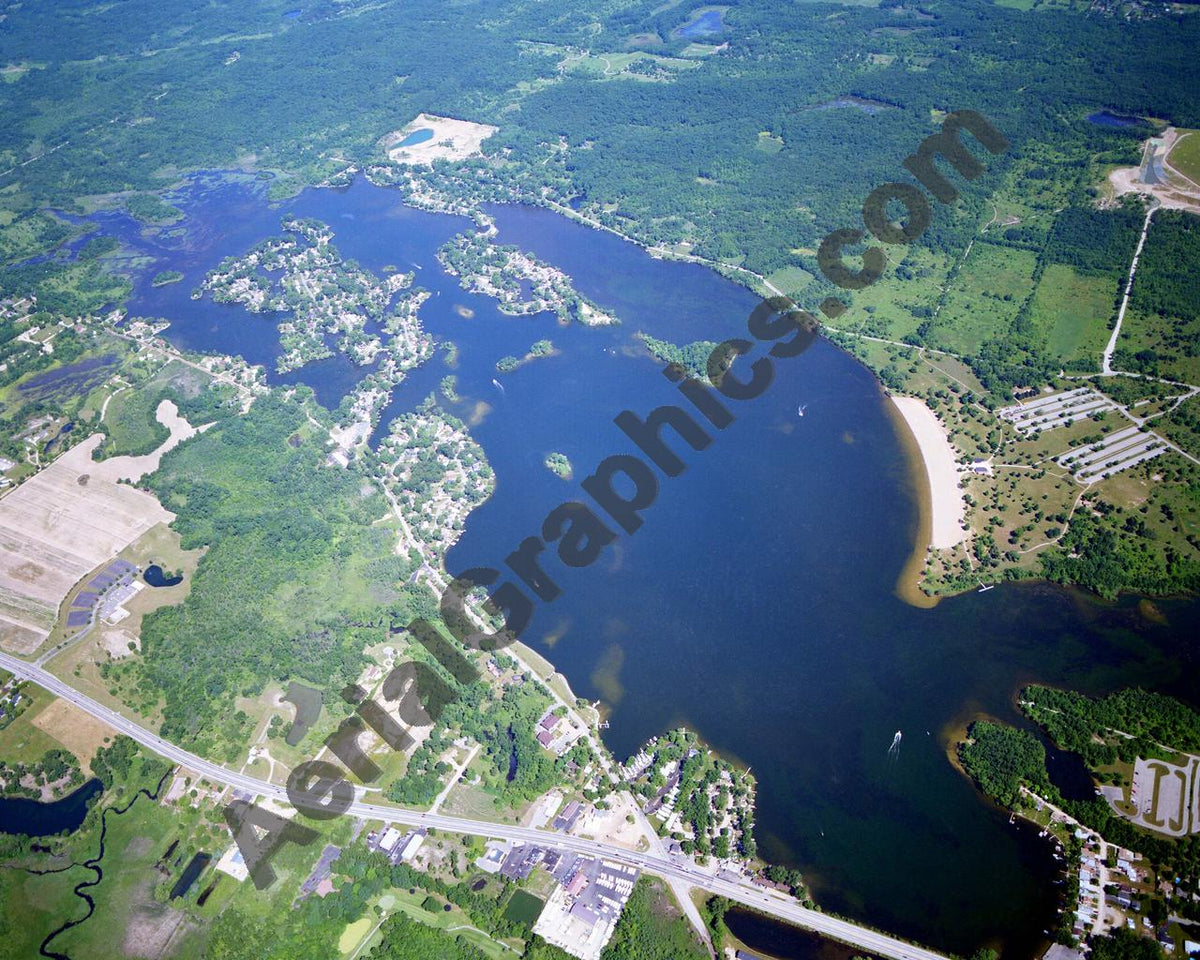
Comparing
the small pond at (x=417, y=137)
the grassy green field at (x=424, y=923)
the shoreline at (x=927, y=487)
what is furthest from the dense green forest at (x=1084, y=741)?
the small pond at (x=417, y=137)

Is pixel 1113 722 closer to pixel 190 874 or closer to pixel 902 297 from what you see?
pixel 902 297

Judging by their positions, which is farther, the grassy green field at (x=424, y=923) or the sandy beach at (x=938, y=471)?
the sandy beach at (x=938, y=471)

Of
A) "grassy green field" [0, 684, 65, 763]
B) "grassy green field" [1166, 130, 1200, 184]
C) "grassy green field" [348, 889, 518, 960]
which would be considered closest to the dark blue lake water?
"grassy green field" [348, 889, 518, 960]

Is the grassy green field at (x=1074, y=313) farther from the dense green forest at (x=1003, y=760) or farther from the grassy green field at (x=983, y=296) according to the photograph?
the dense green forest at (x=1003, y=760)

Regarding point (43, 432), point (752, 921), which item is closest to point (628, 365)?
point (752, 921)

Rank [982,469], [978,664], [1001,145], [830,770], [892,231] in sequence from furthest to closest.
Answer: [1001,145], [892,231], [982,469], [978,664], [830,770]

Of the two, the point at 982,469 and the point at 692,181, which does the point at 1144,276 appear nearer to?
the point at 982,469
